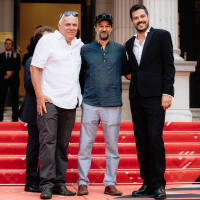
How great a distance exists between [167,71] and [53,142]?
142 cm

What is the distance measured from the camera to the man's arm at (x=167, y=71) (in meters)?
3.71

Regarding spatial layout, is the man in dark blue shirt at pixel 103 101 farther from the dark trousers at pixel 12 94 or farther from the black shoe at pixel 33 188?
the dark trousers at pixel 12 94

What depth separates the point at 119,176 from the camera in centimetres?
465

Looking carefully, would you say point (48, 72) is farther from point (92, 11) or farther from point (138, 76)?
point (92, 11)

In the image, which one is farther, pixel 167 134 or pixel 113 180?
pixel 167 134

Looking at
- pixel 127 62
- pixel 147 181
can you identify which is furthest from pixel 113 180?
pixel 127 62

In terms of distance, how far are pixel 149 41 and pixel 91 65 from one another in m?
0.69

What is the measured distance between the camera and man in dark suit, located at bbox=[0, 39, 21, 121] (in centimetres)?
810

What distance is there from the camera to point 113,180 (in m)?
3.93

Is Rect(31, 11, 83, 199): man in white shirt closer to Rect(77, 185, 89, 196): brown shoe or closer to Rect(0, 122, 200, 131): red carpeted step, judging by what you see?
Rect(77, 185, 89, 196): brown shoe

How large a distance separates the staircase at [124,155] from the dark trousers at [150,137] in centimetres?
89

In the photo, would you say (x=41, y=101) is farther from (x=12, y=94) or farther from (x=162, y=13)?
(x=12, y=94)

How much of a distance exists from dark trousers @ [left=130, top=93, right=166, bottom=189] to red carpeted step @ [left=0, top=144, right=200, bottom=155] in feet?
4.27

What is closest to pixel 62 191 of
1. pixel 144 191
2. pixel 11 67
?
pixel 144 191
